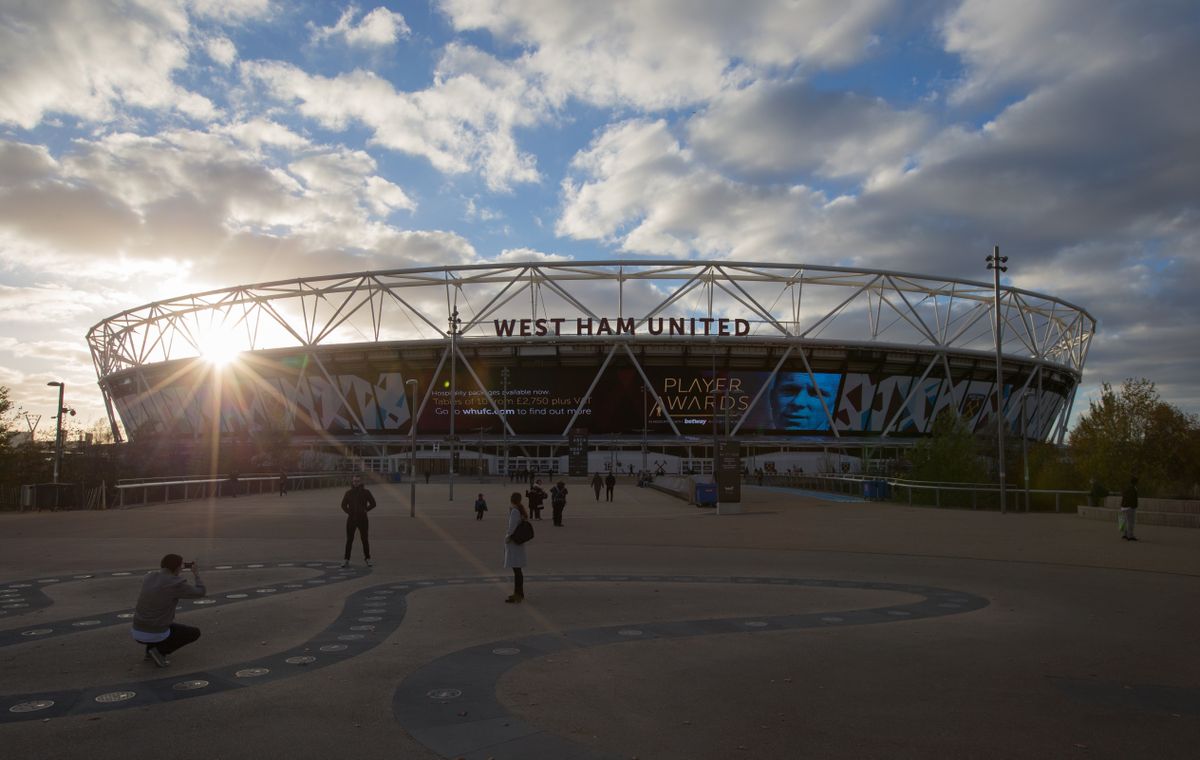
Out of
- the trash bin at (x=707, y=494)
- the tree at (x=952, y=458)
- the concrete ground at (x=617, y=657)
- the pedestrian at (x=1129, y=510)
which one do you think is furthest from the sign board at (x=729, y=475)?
the concrete ground at (x=617, y=657)

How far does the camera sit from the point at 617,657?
8141 millimetres

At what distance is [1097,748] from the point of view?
5.48 meters

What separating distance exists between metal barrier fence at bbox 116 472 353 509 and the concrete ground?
16.1 meters

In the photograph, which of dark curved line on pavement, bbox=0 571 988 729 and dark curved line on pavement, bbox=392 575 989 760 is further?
dark curved line on pavement, bbox=0 571 988 729

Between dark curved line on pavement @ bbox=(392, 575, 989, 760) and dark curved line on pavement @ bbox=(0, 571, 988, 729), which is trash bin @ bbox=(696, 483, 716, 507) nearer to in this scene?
dark curved line on pavement @ bbox=(392, 575, 989, 760)

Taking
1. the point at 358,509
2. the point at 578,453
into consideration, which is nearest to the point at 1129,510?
the point at 358,509

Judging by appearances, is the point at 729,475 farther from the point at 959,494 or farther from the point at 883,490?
the point at 883,490

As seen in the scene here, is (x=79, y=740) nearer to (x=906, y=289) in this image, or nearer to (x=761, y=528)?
(x=761, y=528)

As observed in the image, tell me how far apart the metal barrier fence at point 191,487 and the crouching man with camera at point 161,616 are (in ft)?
88.8

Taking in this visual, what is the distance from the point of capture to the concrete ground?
224 inches

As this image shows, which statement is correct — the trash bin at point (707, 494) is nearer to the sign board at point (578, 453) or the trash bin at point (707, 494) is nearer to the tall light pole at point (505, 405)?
the sign board at point (578, 453)

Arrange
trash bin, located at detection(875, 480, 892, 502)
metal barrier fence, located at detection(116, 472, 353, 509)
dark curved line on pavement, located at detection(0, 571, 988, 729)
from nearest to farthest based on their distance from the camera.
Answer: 1. dark curved line on pavement, located at detection(0, 571, 988, 729)
2. metal barrier fence, located at detection(116, 472, 353, 509)
3. trash bin, located at detection(875, 480, 892, 502)

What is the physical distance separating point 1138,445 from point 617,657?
31895 millimetres

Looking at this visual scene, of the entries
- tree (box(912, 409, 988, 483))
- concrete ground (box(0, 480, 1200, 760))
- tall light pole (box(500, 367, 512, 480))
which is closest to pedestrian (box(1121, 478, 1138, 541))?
concrete ground (box(0, 480, 1200, 760))
